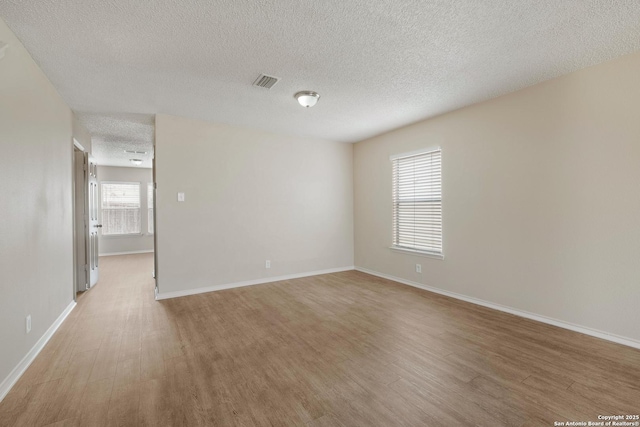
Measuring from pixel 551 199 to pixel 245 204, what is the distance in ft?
13.3

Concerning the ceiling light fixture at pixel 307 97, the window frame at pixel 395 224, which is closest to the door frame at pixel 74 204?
the ceiling light fixture at pixel 307 97

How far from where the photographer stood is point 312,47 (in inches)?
95.1

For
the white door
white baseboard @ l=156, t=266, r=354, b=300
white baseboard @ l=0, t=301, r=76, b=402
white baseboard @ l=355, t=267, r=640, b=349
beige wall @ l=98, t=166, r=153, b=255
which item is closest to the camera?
white baseboard @ l=0, t=301, r=76, b=402

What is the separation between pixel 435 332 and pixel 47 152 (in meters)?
4.21

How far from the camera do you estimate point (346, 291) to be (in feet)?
14.1

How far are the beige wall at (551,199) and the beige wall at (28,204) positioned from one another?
4.50 meters

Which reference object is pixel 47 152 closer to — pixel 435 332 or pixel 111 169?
pixel 435 332

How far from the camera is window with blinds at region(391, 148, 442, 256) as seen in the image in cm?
427

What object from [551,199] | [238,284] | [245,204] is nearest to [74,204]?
[245,204]

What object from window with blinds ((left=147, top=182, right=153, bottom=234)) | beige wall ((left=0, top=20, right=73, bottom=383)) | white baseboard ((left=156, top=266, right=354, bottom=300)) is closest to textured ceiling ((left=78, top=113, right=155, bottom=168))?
beige wall ((left=0, top=20, right=73, bottom=383))

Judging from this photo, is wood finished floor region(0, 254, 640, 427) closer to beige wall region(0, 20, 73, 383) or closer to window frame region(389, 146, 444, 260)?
beige wall region(0, 20, 73, 383)

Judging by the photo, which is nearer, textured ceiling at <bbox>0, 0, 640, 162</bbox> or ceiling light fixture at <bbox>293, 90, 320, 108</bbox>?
textured ceiling at <bbox>0, 0, 640, 162</bbox>

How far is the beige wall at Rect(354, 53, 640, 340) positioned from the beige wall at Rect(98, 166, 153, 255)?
27.1 ft

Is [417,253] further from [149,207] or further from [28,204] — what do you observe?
[149,207]
